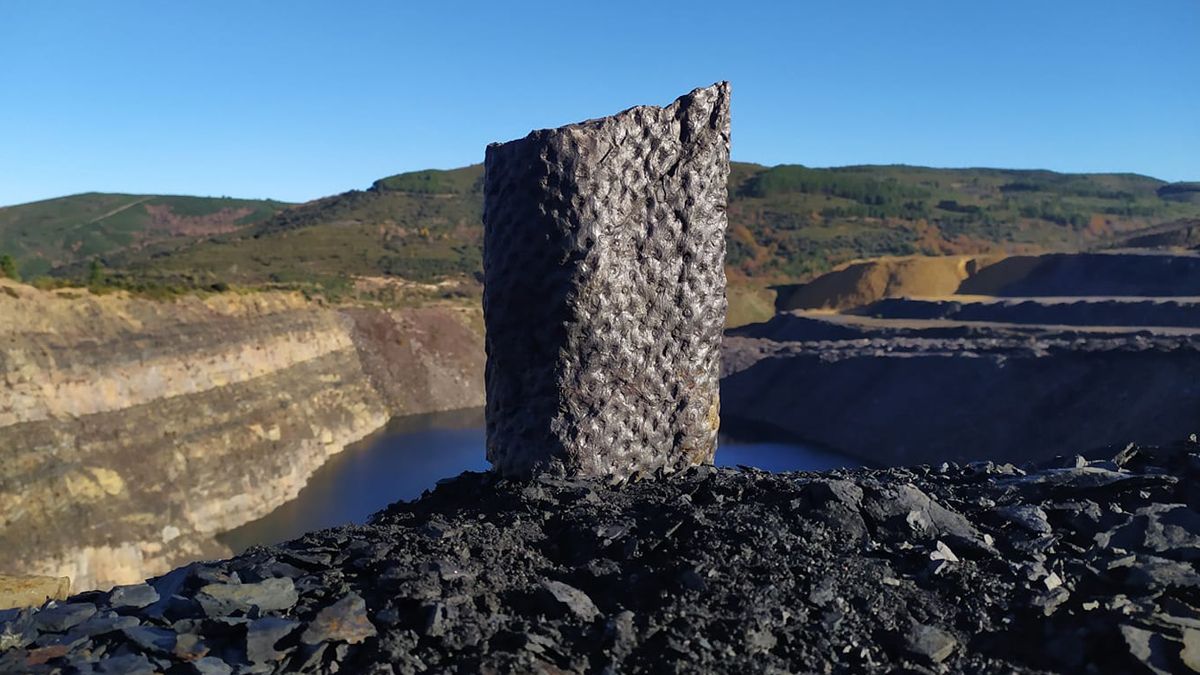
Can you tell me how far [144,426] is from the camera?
2097 cm

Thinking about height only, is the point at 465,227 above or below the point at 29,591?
above

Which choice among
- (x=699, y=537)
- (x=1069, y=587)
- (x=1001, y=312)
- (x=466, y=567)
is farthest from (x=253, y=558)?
(x=1001, y=312)

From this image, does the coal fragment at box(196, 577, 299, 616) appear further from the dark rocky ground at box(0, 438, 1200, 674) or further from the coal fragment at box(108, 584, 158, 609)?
the coal fragment at box(108, 584, 158, 609)

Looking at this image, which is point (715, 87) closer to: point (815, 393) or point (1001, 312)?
point (815, 393)

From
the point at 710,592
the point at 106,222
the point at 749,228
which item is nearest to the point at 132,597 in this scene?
the point at 710,592

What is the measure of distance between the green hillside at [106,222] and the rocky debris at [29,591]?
79.3 meters

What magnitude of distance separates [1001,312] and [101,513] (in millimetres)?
34229

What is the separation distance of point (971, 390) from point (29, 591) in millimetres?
27771

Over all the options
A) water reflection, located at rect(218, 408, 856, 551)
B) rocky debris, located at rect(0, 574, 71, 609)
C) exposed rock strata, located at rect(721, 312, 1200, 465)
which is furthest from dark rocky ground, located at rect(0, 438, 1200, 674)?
exposed rock strata, located at rect(721, 312, 1200, 465)

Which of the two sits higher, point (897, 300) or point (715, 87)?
point (715, 87)

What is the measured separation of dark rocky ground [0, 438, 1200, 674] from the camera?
398 centimetres

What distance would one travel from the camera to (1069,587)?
4.47m

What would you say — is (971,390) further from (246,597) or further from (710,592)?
(246,597)

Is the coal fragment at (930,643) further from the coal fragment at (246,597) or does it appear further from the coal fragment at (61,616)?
the coal fragment at (61,616)
